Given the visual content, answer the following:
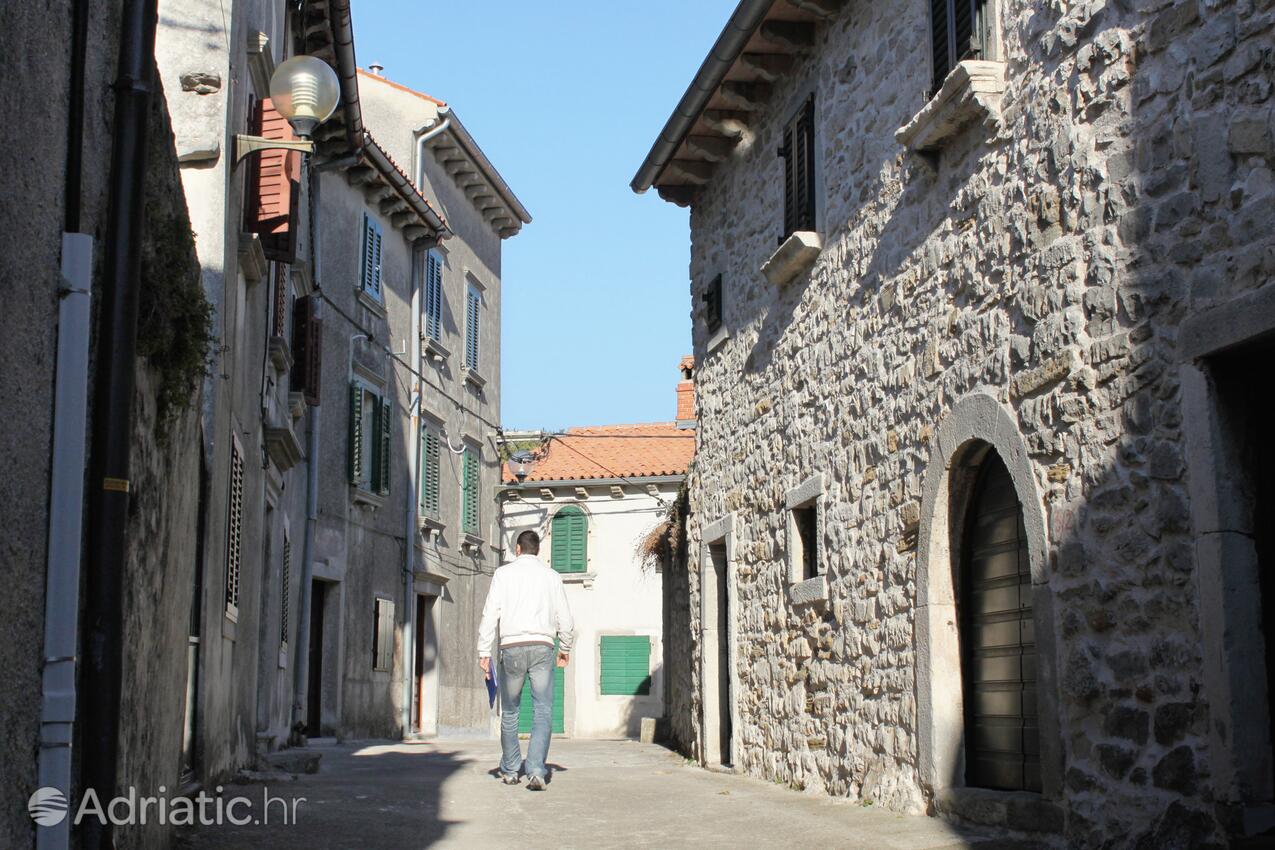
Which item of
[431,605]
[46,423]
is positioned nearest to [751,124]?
[46,423]

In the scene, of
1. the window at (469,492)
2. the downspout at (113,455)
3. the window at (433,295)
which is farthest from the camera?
the window at (469,492)

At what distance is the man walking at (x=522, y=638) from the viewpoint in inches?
364

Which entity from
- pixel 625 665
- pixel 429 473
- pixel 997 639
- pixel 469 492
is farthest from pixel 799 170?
pixel 625 665

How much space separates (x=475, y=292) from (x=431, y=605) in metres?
5.93

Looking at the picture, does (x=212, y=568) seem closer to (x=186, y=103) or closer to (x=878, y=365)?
(x=186, y=103)

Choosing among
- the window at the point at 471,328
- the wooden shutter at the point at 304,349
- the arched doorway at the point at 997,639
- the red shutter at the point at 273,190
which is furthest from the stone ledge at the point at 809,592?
the window at the point at 471,328

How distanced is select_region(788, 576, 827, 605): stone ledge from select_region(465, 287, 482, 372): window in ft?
48.3

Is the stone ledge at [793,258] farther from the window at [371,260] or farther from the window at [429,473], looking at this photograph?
the window at [429,473]

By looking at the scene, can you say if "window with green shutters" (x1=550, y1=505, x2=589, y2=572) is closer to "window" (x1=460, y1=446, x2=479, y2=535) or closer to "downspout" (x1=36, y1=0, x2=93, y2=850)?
"window" (x1=460, y1=446, x2=479, y2=535)

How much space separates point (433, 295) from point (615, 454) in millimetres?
7844

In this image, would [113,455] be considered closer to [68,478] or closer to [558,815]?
[68,478]

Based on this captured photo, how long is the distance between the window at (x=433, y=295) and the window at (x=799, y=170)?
12.0 m

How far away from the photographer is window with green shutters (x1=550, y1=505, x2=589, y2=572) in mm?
28406

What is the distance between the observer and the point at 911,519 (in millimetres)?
8188
